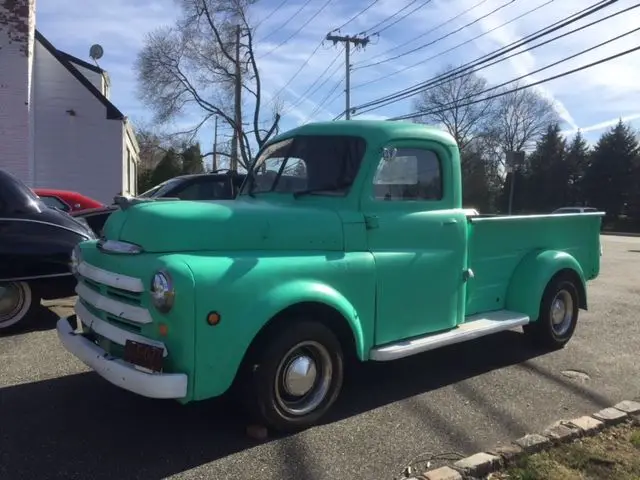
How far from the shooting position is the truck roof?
474 centimetres

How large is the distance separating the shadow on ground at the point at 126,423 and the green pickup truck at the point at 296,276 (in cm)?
43

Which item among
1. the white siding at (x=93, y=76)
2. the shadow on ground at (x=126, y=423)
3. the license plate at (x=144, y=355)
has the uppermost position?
the white siding at (x=93, y=76)

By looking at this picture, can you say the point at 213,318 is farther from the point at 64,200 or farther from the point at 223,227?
the point at 64,200

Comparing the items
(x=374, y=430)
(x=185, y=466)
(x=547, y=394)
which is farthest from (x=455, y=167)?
(x=185, y=466)

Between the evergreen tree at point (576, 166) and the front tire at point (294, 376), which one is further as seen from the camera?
the evergreen tree at point (576, 166)

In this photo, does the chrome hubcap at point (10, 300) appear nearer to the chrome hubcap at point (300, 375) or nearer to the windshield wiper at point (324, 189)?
the windshield wiper at point (324, 189)

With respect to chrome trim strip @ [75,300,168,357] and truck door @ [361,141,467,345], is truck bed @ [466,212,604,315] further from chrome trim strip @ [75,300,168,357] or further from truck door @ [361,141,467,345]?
chrome trim strip @ [75,300,168,357]

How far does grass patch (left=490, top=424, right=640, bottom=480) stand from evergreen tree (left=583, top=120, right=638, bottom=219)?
163 feet

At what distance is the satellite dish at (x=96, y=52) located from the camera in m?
28.5

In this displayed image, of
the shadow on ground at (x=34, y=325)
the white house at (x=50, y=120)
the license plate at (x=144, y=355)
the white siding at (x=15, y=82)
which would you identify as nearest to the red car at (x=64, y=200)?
the shadow on ground at (x=34, y=325)

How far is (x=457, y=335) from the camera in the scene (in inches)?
195

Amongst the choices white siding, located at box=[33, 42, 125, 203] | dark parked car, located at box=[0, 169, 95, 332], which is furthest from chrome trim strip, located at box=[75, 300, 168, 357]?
white siding, located at box=[33, 42, 125, 203]

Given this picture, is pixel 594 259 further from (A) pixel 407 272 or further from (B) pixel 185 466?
(B) pixel 185 466

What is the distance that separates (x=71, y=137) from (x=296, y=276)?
58.7 feet
